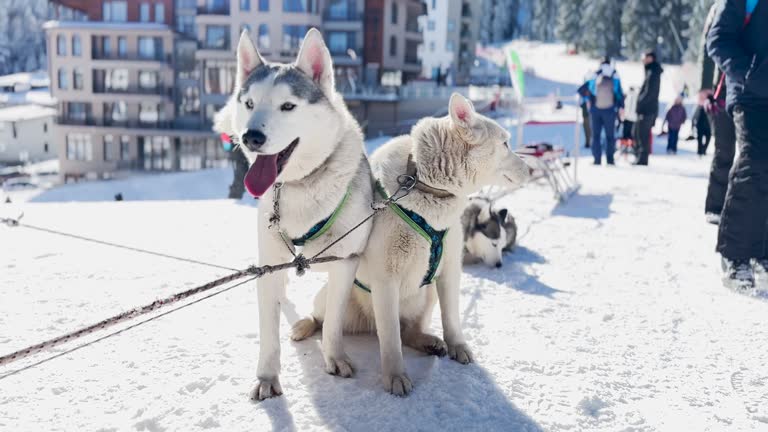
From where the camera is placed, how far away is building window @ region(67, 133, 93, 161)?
39.8 meters

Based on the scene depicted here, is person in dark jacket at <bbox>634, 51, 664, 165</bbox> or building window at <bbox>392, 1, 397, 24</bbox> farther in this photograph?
building window at <bbox>392, 1, 397, 24</bbox>

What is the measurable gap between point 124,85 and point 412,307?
4083 cm

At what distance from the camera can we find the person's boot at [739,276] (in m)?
4.11

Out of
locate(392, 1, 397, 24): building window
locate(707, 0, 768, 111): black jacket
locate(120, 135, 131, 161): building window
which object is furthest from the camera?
locate(120, 135, 131, 161): building window

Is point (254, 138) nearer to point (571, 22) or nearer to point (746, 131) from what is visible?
point (746, 131)

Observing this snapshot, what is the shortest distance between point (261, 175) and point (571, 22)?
71186 millimetres

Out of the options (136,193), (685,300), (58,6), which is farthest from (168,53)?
(685,300)

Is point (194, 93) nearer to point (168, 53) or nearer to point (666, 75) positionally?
point (168, 53)

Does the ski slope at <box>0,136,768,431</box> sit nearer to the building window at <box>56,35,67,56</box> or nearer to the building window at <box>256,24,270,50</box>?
the building window at <box>256,24,270,50</box>

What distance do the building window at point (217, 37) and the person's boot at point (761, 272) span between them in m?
36.6

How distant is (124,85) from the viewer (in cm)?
3903

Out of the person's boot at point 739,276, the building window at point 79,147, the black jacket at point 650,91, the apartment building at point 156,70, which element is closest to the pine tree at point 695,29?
the apartment building at point 156,70

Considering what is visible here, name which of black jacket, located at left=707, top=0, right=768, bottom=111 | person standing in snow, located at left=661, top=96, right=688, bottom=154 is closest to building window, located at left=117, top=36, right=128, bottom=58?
person standing in snow, located at left=661, top=96, right=688, bottom=154

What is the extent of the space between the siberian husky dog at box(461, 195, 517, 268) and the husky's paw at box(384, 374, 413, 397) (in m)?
2.48
